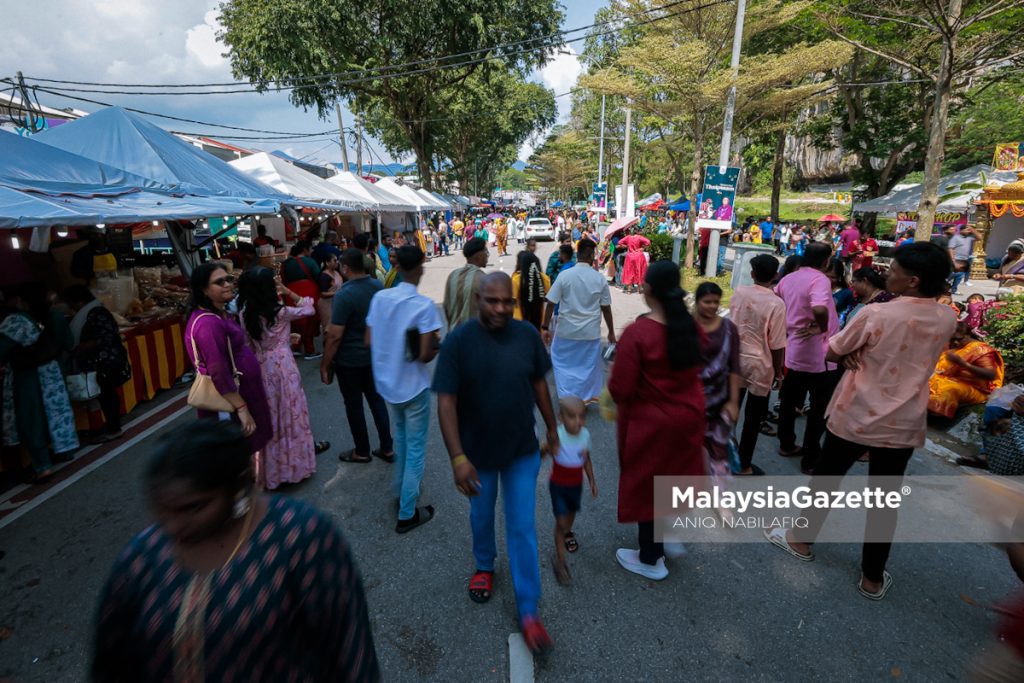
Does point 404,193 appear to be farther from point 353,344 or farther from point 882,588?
point 882,588

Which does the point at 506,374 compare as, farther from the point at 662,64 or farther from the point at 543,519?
the point at 662,64

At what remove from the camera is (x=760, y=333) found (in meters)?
3.66

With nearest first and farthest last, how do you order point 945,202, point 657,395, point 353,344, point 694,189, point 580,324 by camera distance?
point 657,395 → point 353,344 → point 580,324 → point 694,189 → point 945,202

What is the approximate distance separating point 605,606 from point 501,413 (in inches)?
49.6

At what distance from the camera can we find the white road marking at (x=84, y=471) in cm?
360

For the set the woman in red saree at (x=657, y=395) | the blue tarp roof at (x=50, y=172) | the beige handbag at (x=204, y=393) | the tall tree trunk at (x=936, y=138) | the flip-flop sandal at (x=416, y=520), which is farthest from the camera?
the tall tree trunk at (x=936, y=138)

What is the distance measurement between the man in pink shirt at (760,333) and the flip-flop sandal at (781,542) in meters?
0.83

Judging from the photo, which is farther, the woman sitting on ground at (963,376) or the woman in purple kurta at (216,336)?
the woman sitting on ground at (963,376)

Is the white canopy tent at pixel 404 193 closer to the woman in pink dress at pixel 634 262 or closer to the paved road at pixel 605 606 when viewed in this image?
the woman in pink dress at pixel 634 262

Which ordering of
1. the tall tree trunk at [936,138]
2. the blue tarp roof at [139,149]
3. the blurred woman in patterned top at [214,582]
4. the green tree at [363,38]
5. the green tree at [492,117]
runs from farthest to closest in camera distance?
1. the green tree at [492,117]
2. the green tree at [363,38]
3. the tall tree trunk at [936,138]
4. the blue tarp roof at [139,149]
5. the blurred woman in patterned top at [214,582]

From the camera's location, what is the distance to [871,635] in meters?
2.52

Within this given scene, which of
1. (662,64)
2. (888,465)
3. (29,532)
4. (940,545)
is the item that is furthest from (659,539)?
(662,64)

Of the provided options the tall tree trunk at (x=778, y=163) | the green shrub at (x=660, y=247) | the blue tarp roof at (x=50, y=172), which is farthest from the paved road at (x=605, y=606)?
the tall tree trunk at (x=778, y=163)

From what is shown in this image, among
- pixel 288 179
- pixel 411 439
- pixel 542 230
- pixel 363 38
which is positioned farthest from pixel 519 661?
pixel 542 230
